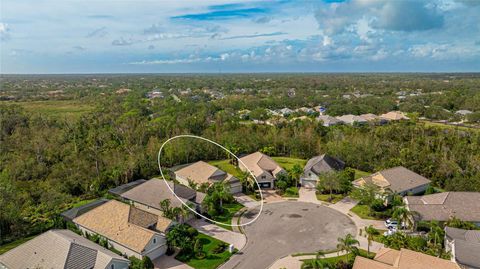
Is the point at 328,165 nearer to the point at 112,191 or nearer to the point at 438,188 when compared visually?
the point at 438,188

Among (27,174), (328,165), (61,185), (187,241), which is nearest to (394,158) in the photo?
(328,165)

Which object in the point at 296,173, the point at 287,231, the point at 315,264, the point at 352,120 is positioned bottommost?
the point at 287,231

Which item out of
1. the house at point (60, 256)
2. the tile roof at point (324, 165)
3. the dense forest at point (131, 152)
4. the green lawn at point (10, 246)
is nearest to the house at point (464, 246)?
the dense forest at point (131, 152)

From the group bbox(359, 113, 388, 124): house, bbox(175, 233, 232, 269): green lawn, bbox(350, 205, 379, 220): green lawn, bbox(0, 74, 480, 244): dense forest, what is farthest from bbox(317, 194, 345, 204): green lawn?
bbox(359, 113, 388, 124): house

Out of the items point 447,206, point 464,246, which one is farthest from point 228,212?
point 447,206

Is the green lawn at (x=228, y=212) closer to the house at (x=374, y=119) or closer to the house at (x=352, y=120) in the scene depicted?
the house at (x=352, y=120)

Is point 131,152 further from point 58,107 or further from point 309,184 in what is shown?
point 58,107
